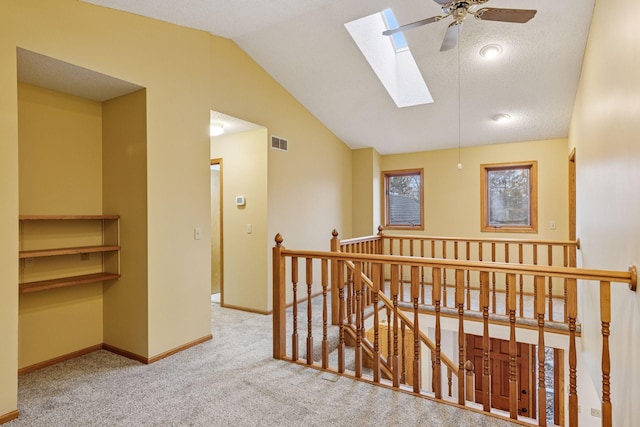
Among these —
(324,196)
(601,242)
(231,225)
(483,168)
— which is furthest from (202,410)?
(483,168)

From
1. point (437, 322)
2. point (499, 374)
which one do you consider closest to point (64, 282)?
point (437, 322)

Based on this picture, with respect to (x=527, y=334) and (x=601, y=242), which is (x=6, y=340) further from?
(x=527, y=334)

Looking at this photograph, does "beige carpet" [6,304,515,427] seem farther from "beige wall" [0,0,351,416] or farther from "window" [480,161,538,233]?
"window" [480,161,538,233]

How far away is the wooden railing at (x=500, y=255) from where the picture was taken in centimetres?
399

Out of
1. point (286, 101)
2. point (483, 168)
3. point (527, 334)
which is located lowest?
point (527, 334)

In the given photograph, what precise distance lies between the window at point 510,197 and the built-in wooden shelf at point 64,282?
511cm

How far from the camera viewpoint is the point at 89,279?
3.10 meters

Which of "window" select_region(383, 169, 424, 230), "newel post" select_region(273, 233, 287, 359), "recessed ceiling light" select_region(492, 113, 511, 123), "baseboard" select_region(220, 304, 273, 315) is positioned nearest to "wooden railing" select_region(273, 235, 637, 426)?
"newel post" select_region(273, 233, 287, 359)

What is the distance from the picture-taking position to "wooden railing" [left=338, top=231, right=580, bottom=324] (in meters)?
3.99

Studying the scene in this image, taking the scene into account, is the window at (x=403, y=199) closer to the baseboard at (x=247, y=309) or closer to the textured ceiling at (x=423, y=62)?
the textured ceiling at (x=423, y=62)

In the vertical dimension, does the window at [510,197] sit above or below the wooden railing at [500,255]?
above

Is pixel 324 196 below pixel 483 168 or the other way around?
below

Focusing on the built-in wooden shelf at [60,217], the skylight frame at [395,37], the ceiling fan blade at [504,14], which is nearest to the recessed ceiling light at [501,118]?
the skylight frame at [395,37]

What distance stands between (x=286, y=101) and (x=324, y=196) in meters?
1.56
